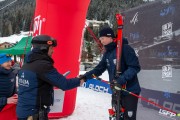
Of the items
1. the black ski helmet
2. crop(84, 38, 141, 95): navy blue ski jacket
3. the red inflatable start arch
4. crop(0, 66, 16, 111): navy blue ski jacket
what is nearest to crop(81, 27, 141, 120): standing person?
crop(84, 38, 141, 95): navy blue ski jacket

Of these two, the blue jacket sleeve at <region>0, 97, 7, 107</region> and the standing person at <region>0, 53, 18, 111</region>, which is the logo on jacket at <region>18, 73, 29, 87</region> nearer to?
the blue jacket sleeve at <region>0, 97, 7, 107</region>

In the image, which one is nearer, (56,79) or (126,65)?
(56,79)

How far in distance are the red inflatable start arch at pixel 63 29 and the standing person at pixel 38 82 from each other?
2.77m

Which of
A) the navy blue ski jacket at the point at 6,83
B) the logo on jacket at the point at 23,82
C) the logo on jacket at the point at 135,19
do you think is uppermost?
the logo on jacket at the point at 135,19

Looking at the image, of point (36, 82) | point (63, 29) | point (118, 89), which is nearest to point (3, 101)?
point (36, 82)

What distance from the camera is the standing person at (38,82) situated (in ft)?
9.56

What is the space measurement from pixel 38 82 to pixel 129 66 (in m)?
1.16

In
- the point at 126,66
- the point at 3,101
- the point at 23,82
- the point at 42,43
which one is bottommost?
the point at 3,101

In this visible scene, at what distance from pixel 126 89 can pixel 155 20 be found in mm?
1489

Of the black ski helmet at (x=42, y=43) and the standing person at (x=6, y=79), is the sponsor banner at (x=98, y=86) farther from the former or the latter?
the black ski helmet at (x=42, y=43)

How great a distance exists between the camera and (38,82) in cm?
293

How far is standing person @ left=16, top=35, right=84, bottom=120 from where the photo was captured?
9.56ft

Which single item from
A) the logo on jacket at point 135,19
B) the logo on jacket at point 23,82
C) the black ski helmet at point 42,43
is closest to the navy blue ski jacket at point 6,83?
the logo on jacket at point 23,82

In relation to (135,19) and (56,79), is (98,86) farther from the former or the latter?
(56,79)
